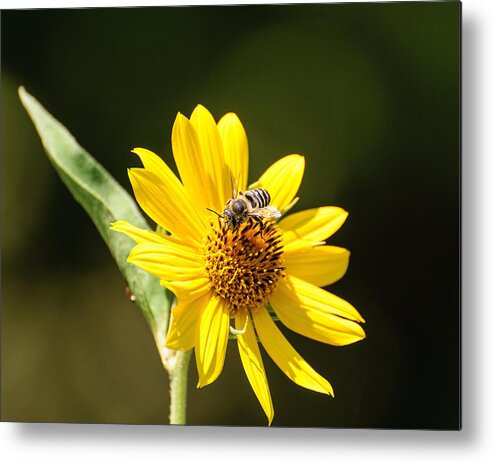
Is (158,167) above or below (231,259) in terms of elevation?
above

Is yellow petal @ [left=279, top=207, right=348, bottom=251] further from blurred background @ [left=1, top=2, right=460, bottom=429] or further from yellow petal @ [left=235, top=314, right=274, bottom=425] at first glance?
yellow petal @ [left=235, top=314, right=274, bottom=425]

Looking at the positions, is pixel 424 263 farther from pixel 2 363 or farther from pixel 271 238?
pixel 2 363

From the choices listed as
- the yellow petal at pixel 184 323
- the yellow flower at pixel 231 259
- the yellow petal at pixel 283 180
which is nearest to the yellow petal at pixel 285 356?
the yellow flower at pixel 231 259

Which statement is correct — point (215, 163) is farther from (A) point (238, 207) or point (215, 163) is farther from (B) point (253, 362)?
(B) point (253, 362)

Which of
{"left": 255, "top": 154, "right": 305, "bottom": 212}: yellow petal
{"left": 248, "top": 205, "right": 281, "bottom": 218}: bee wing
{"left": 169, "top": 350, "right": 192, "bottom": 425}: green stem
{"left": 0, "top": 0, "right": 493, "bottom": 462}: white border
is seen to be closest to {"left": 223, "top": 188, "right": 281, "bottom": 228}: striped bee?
{"left": 248, "top": 205, "right": 281, "bottom": 218}: bee wing

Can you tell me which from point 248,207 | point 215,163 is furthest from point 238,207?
point 215,163

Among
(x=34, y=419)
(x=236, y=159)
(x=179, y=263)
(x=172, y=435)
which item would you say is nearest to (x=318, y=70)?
(x=236, y=159)
